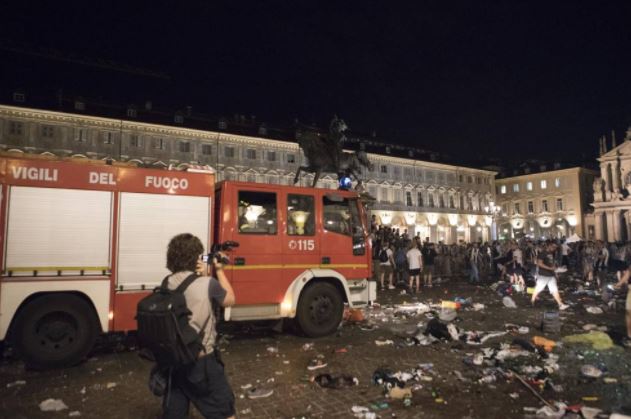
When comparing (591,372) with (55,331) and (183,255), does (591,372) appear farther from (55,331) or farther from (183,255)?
(55,331)

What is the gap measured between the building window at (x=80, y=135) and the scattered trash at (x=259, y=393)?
138 ft

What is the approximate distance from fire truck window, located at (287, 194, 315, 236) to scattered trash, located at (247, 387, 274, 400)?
120 inches

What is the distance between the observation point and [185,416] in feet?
10.5

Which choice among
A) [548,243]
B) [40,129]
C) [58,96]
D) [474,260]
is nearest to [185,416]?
[548,243]

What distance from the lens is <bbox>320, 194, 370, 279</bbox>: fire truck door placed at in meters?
8.14

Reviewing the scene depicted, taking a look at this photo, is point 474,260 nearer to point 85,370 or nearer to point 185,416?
point 85,370

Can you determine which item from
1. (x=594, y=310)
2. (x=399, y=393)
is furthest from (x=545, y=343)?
(x=594, y=310)

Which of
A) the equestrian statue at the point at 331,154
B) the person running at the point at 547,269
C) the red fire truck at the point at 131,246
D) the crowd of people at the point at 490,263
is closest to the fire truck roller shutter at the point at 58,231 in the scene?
the red fire truck at the point at 131,246

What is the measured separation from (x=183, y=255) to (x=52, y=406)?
3.08m

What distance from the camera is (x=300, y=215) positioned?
796 cm

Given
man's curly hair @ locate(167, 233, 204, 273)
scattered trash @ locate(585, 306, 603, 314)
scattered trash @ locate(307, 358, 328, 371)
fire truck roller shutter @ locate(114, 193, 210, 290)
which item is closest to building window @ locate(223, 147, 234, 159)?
scattered trash @ locate(585, 306, 603, 314)

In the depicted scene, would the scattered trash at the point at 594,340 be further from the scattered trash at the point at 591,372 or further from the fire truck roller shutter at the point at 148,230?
the fire truck roller shutter at the point at 148,230

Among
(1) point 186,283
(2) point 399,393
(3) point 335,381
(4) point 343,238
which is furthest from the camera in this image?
(4) point 343,238

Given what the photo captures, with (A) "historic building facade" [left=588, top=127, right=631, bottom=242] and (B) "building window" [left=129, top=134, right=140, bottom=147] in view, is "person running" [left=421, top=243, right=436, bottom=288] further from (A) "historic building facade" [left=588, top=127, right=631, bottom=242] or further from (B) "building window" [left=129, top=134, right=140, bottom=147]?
(A) "historic building facade" [left=588, top=127, right=631, bottom=242]
